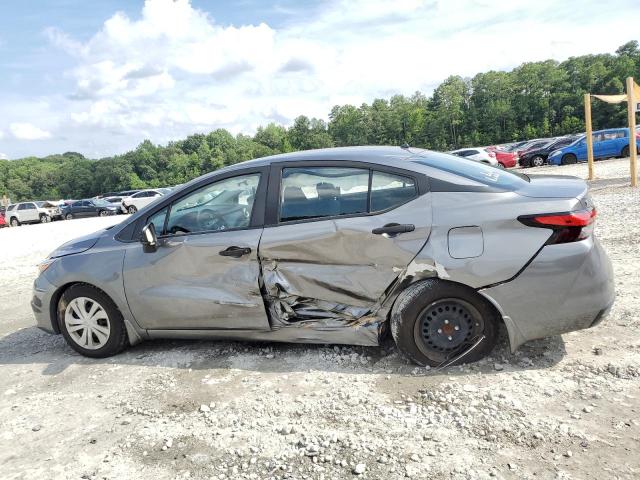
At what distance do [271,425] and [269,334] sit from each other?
0.94 metres

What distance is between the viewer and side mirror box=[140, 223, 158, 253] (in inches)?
164

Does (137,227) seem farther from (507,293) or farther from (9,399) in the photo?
(507,293)

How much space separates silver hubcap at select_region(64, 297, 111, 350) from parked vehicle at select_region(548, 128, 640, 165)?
87.2ft

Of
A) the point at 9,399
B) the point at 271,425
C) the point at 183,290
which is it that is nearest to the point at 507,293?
the point at 271,425

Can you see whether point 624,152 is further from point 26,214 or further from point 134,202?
point 26,214

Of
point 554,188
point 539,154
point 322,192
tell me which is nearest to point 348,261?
point 322,192

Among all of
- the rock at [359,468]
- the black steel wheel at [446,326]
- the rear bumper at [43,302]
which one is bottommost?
the rock at [359,468]

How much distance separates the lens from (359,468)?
2.71m

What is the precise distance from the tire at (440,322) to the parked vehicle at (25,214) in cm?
3827

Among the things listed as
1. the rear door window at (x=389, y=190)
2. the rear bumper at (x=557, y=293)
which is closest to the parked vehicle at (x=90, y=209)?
the rear door window at (x=389, y=190)

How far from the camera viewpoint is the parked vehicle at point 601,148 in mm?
25688

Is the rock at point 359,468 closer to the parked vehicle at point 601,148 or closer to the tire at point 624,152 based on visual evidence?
the parked vehicle at point 601,148

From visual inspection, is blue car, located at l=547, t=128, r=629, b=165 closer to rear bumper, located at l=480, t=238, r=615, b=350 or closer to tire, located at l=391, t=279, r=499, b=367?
rear bumper, located at l=480, t=238, r=615, b=350

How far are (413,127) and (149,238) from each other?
295ft
